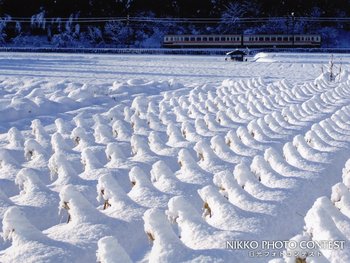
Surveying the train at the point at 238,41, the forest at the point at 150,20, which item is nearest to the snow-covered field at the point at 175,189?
the train at the point at 238,41

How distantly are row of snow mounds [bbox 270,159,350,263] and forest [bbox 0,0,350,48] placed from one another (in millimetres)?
46698

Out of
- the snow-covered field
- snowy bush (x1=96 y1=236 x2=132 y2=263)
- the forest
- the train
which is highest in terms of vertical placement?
the forest

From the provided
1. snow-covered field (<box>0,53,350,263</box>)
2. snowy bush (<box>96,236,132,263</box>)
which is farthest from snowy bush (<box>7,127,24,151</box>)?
snowy bush (<box>96,236,132,263</box>)

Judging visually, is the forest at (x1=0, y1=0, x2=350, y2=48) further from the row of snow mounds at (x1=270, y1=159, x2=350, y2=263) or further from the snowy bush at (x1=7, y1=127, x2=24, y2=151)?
the row of snow mounds at (x1=270, y1=159, x2=350, y2=263)

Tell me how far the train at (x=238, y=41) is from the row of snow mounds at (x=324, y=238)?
3913cm

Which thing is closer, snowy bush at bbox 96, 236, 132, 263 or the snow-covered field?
snowy bush at bbox 96, 236, 132, 263

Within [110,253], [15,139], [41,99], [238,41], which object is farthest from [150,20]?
[110,253]

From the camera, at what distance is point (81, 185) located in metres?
4.60

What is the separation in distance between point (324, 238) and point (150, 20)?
51.0 m

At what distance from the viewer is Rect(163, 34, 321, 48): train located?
41.1 m

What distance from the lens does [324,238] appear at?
3068 mm

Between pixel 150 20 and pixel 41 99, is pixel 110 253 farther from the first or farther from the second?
pixel 150 20

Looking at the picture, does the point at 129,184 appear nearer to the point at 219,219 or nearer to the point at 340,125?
the point at 219,219

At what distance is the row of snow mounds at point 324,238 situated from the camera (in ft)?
8.97
